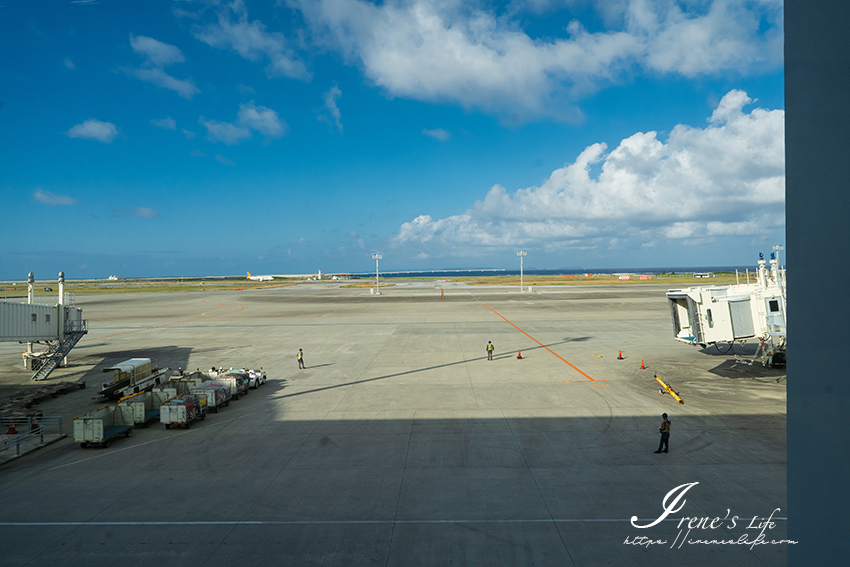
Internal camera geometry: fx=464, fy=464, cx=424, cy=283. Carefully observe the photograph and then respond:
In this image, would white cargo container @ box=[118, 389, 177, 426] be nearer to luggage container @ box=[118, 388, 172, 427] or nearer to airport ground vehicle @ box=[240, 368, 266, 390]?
luggage container @ box=[118, 388, 172, 427]

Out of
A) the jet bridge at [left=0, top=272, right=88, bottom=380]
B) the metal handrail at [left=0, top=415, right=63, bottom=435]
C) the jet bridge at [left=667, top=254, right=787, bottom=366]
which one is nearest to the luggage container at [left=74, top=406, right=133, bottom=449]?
the metal handrail at [left=0, top=415, right=63, bottom=435]

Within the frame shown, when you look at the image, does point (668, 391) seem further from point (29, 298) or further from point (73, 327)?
point (29, 298)

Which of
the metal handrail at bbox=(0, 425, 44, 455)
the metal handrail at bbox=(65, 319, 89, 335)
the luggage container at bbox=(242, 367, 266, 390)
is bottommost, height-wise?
the metal handrail at bbox=(0, 425, 44, 455)

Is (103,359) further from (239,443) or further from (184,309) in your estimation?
(184,309)

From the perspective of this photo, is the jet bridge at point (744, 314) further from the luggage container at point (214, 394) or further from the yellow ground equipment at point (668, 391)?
the luggage container at point (214, 394)

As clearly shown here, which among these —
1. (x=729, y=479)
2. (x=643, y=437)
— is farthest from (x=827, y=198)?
(x=643, y=437)

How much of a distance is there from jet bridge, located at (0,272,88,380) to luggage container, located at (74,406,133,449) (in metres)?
12.8

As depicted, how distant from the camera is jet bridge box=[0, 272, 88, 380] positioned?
1055 inches

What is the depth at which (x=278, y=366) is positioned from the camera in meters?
31.8

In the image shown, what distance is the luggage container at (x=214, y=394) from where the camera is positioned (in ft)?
71.2

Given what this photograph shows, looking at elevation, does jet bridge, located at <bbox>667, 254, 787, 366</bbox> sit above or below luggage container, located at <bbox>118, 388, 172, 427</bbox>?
above

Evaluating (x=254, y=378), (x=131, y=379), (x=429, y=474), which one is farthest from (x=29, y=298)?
(x=429, y=474)

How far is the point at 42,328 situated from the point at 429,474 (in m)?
28.7

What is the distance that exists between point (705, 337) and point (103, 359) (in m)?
42.7
